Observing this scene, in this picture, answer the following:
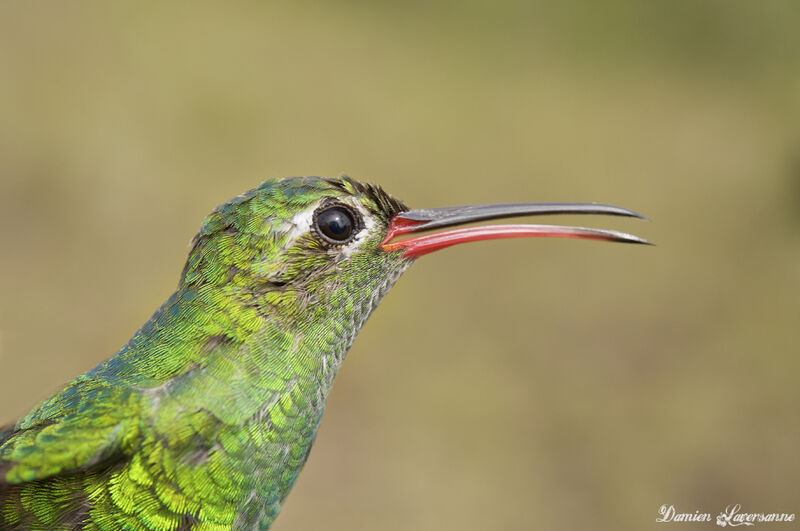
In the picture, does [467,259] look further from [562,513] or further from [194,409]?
[194,409]

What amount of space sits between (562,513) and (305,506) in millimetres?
1713

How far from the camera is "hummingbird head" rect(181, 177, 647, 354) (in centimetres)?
170

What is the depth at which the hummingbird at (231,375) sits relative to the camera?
148 cm

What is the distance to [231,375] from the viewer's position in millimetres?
1568

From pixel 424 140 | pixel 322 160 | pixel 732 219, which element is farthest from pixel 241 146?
pixel 732 219

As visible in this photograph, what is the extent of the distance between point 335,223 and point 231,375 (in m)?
0.43

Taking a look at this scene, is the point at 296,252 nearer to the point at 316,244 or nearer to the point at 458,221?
the point at 316,244

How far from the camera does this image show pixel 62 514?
1525 millimetres
